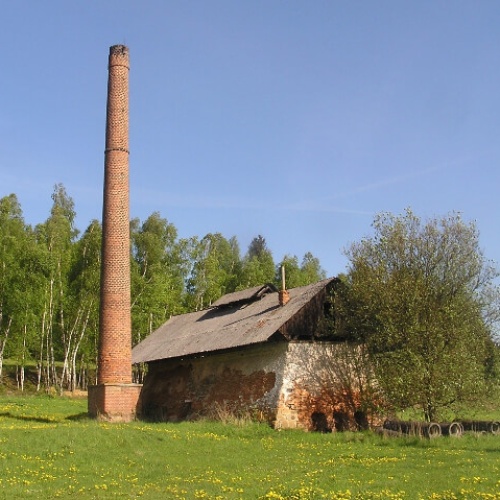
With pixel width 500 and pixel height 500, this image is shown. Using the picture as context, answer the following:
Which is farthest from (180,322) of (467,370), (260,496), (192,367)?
(260,496)

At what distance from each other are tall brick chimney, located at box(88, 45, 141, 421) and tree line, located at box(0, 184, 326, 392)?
14043mm

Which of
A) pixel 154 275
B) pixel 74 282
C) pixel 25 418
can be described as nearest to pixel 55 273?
pixel 74 282

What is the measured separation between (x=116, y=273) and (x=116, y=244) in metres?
1.08

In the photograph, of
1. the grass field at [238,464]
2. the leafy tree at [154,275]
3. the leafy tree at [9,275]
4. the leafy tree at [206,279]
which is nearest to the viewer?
the grass field at [238,464]

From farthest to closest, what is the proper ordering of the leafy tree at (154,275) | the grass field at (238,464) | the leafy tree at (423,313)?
the leafy tree at (154,275), the leafy tree at (423,313), the grass field at (238,464)

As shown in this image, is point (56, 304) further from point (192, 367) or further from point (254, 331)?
point (254, 331)

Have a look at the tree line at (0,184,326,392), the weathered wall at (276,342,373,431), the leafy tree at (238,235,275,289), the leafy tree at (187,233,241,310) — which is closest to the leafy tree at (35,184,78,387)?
the tree line at (0,184,326,392)

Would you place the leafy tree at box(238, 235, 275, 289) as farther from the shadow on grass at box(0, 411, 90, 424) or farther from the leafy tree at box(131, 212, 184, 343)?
the shadow on grass at box(0, 411, 90, 424)

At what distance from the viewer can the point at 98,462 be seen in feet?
47.6

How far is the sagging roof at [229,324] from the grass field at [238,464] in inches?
141

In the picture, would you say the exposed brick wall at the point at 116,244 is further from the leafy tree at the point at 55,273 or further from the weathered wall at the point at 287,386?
the leafy tree at the point at 55,273

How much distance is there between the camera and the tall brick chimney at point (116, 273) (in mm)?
23906

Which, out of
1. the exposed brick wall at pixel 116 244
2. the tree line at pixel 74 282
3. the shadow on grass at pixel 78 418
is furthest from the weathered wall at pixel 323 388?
the tree line at pixel 74 282

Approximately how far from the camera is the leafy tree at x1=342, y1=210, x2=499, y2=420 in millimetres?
20844
